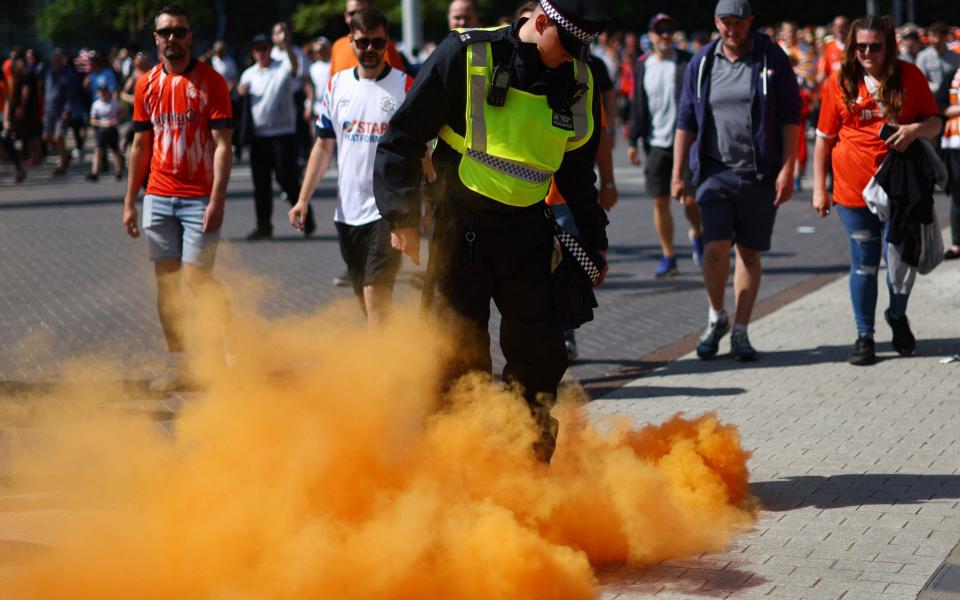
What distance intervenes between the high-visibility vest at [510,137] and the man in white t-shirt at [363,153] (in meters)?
1.98

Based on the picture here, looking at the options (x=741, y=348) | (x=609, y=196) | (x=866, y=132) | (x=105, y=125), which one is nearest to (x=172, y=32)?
(x=609, y=196)

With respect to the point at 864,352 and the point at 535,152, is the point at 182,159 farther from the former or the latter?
the point at 864,352

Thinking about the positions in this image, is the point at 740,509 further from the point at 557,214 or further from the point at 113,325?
the point at 113,325

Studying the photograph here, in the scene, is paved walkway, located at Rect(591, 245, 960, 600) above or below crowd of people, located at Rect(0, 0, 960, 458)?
below

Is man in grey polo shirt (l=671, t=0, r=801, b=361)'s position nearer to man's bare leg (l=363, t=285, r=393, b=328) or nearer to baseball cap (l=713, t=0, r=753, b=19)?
baseball cap (l=713, t=0, r=753, b=19)

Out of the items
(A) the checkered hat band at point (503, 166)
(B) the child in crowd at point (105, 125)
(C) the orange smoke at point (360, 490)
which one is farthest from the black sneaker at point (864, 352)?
(B) the child in crowd at point (105, 125)

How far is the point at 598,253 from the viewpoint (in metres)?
→ 4.96

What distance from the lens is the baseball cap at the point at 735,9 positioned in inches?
292

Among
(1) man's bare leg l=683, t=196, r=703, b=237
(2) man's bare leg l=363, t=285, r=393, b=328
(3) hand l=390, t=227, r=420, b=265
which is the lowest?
(1) man's bare leg l=683, t=196, r=703, b=237

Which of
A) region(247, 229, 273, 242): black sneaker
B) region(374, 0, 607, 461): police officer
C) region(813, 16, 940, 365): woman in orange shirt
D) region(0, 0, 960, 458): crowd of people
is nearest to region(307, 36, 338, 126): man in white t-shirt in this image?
region(0, 0, 960, 458): crowd of people

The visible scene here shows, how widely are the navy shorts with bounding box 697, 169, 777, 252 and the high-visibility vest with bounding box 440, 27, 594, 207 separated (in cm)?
310

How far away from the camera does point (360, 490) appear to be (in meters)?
4.28

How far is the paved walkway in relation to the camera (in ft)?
14.2

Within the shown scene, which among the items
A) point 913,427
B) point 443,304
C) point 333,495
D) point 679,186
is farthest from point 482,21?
point 333,495
